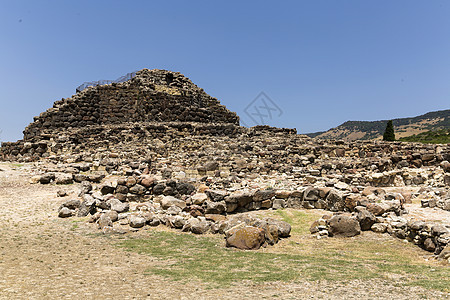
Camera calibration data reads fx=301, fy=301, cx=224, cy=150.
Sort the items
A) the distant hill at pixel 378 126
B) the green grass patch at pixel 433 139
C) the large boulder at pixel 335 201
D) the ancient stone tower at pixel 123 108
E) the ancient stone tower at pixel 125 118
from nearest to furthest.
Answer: the large boulder at pixel 335 201 → the ancient stone tower at pixel 125 118 → the ancient stone tower at pixel 123 108 → the green grass patch at pixel 433 139 → the distant hill at pixel 378 126

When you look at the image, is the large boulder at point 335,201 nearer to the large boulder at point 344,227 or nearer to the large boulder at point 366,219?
the large boulder at point 366,219

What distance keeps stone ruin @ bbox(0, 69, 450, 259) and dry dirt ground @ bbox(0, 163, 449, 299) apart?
1.18m

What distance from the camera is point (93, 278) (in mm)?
4660

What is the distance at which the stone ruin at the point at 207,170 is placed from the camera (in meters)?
7.96

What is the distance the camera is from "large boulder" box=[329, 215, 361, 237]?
24.6 ft

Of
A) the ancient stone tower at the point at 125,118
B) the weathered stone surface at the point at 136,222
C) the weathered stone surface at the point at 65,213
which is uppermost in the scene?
the ancient stone tower at the point at 125,118

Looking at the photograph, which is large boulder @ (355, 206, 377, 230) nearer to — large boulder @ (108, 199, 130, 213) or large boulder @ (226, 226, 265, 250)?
large boulder @ (226, 226, 265, 250)

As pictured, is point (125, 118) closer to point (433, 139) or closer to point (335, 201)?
point (335, 201)

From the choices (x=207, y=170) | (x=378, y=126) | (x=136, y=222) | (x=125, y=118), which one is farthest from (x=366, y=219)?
Answer: (x=378, y=126)

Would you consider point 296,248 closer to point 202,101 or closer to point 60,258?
point 60,258

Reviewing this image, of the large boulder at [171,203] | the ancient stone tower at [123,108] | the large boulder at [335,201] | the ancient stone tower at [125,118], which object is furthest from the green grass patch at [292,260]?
the ancient stone tower at [123,108]

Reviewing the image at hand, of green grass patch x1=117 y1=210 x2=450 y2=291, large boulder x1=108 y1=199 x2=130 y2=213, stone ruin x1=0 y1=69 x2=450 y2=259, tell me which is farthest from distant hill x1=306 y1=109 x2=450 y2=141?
green grass patch x1=117 y1=210 x2=450 y2=291

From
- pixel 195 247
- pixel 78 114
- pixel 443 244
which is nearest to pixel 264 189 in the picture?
pixel 195 247

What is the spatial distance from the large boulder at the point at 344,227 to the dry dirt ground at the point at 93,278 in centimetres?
305
